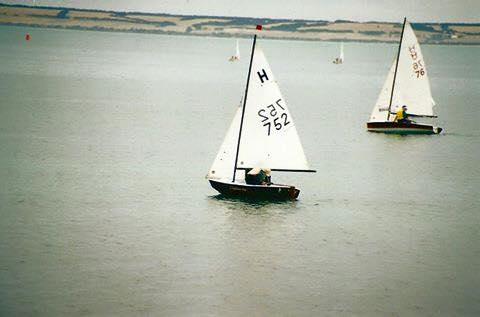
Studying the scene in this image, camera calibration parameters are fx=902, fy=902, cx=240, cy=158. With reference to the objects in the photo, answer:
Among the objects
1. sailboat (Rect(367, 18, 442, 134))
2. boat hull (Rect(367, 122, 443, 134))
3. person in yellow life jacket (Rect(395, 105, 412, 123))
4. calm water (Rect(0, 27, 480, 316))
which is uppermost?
sailboat (Rect(367, 18, 442, 134))

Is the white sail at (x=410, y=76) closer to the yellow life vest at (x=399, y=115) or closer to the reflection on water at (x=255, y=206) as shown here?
the yellow life vest at (x=399, y=115)

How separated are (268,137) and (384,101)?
31194 mm

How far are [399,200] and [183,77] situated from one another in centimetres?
11514

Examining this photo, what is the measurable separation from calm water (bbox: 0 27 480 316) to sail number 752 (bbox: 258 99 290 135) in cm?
423

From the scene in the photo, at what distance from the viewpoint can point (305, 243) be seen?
41.9 metres

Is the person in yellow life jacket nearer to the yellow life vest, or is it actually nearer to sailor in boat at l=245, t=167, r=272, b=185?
the yellow life vest

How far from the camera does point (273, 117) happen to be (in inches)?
1873

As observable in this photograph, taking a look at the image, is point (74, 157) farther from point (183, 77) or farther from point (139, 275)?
point (183, 77)

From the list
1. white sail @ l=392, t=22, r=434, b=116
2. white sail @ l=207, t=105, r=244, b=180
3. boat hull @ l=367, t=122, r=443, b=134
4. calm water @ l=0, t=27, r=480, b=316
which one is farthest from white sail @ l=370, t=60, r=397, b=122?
white sail @ l=207, t=105, r=244, b=180

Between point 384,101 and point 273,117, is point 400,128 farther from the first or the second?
point 273,117

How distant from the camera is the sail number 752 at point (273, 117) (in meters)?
47.3

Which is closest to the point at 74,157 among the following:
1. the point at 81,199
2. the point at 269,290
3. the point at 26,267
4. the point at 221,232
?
the point at 81,199

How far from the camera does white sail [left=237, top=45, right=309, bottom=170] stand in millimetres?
47250

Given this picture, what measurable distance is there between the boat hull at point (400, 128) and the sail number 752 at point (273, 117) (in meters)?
28.8
